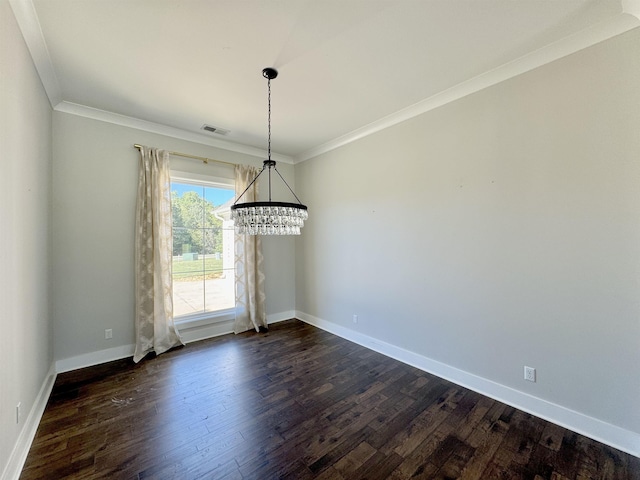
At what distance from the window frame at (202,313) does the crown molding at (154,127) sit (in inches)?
19.8

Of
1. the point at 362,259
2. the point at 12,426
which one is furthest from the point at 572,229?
the point at 12,426

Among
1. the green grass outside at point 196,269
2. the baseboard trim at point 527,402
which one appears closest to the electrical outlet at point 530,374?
the baseboard trim at point 527,402

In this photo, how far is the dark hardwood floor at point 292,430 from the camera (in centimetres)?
167

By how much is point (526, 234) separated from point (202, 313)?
4119 millimetres

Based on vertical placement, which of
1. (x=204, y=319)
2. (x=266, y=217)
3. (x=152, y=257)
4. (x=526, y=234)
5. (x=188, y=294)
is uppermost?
(x=266, y=217)

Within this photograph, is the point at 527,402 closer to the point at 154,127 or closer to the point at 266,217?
the point at 266,217

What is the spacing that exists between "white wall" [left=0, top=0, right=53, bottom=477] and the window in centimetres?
138

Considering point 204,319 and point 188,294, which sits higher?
point 188,294

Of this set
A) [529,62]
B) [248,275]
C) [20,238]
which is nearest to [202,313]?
[248,275]

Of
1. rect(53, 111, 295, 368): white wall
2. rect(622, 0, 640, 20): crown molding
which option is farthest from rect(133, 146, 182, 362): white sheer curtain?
rect(622, 0, 640, 20): crown molding

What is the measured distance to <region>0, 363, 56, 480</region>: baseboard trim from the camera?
156cm

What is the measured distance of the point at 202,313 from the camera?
12.9 ft

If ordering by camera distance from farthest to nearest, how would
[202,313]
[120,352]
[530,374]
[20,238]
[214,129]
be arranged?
[202,313] < [214,129] < [120,352] < [530,374] < [20,238]

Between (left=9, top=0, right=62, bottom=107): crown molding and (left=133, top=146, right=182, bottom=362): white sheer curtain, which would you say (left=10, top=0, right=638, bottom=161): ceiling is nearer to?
(left=9, top=0, right=62, bottom=107): crown molding
